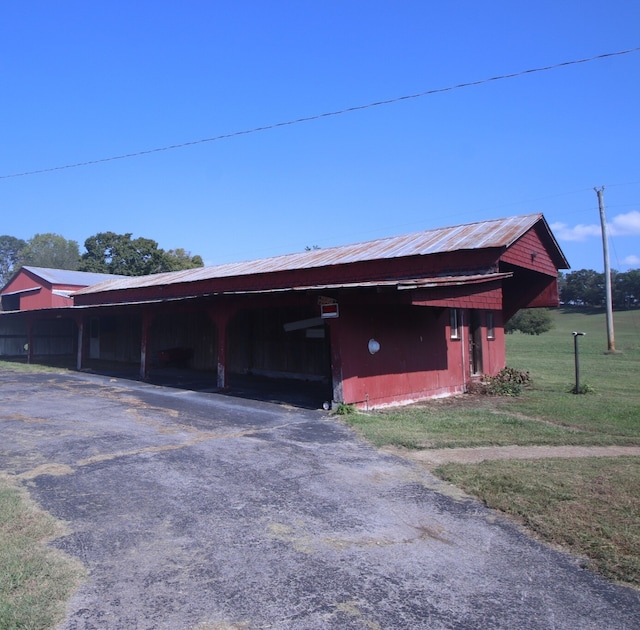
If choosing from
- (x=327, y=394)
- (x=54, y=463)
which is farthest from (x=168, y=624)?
(x=327, y=394)

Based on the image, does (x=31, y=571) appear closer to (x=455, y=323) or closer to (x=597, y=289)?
(x=455, y=323)

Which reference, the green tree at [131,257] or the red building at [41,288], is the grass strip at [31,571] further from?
the green tree at [131,257]

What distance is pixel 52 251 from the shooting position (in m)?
93.1

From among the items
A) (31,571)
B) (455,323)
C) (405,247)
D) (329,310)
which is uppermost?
(405,247)

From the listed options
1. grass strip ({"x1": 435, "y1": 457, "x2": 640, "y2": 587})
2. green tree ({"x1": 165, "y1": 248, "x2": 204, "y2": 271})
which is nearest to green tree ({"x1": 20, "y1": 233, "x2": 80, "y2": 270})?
green tree ({"x1": 165, "y1": 248, "x2": 204, "y2": 271})

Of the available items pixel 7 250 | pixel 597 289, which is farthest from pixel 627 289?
pixel 7 250

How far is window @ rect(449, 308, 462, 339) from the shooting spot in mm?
14716

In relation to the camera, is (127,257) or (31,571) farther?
(127,257)

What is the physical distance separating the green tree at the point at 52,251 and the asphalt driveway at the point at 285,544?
94231 mm

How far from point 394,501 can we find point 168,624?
2.80 meters

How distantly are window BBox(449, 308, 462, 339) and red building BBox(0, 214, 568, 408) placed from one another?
3 cm

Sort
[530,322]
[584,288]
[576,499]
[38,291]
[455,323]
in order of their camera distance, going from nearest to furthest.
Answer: [576,499]
[455,323]
[38,291]
[530,322]
[584,288]

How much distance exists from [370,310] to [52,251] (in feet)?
315

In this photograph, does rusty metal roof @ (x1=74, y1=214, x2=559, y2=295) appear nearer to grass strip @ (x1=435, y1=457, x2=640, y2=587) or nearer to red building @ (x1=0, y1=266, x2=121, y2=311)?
grass strip @ (x1=435, y1=457, x2=640, y2=587)
